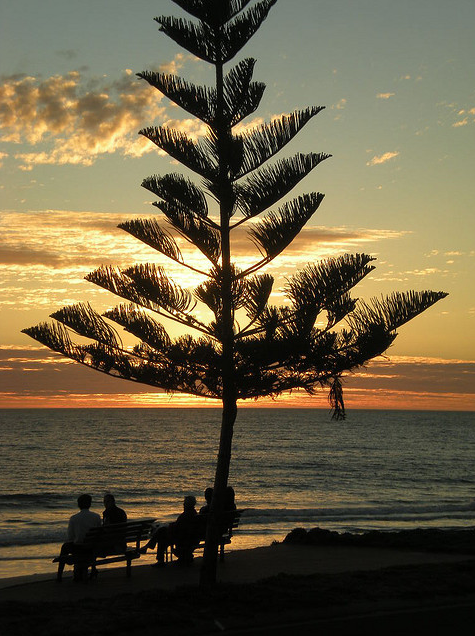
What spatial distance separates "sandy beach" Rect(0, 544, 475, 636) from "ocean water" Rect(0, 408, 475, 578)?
4.94 meters

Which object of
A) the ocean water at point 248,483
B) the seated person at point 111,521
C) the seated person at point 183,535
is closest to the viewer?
the seated person at point 111,521

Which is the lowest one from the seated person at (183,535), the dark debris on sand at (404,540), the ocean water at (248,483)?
the ocean water at (248,483)

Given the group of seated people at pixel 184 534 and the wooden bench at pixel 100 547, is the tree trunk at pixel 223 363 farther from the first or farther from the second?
the group of seated people at pixel 184 534

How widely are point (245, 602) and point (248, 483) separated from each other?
27.3 metres

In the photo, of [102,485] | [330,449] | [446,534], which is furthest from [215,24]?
[330,449]

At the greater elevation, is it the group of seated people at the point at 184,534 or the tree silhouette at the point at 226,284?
the tree silhouette at the point at 226,284

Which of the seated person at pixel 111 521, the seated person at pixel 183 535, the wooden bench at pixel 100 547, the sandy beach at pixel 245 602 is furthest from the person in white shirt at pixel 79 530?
the seated person at pixel 183 535

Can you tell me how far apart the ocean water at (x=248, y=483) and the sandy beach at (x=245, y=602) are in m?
4.94

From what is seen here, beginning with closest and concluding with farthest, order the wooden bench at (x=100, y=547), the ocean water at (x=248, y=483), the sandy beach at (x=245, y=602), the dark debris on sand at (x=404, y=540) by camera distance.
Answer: the sandy beach at (x=245, y=602)
the wooden bench at (x=100, y=547)
the dark debris on sand at (x=404, y=540)
the ocean water at (x=248, y=483)

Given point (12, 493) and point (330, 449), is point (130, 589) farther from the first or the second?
point (330, 449)

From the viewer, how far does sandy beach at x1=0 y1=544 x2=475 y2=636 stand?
5.94 meters

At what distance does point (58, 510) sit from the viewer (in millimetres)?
24719

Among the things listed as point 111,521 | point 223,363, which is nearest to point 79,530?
point 111,521

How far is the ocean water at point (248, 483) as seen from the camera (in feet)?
65.3
